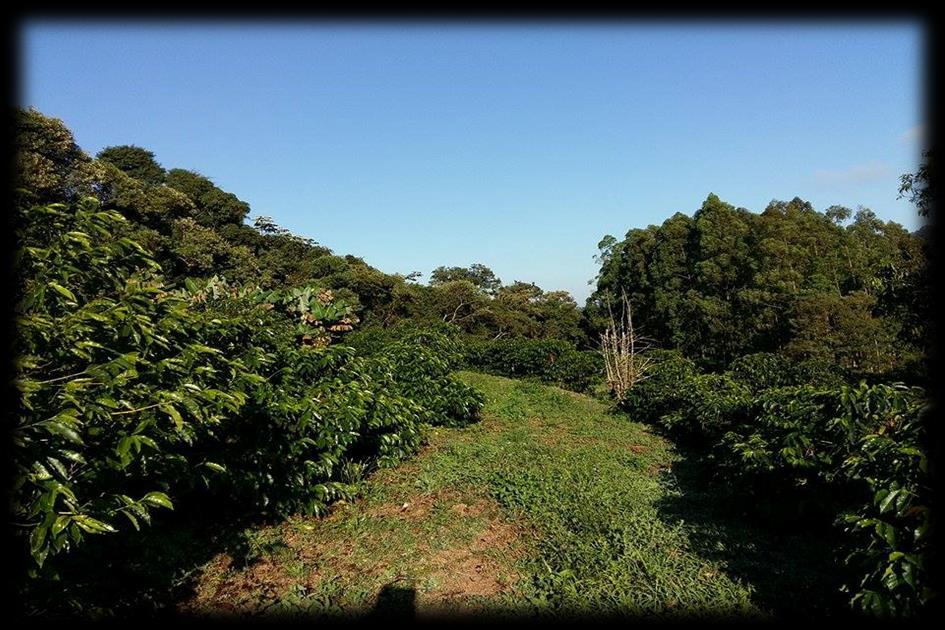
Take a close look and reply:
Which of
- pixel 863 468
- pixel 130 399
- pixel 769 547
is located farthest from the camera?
pixel 769 547

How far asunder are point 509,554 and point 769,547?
7.15 feet

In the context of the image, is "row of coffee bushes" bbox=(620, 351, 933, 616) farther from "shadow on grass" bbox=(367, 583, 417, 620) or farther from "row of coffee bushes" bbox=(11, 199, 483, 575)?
"row of coffee bushes" bbox=(11, 199, 483, 575)

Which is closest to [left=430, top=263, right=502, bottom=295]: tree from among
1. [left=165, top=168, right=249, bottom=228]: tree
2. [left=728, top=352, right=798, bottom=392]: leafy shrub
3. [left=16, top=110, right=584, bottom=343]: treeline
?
[left=16, top=110, right=584, bottom=343]: treeline

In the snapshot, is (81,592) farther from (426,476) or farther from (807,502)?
(807,502)

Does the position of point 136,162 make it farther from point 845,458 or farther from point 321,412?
point 845,458

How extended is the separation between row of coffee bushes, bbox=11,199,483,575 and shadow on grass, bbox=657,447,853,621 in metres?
3.24

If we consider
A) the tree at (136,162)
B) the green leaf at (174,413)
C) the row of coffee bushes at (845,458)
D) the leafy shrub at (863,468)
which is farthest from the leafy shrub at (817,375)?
the tree at (136,162)

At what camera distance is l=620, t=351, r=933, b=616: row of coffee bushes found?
6.83 feet

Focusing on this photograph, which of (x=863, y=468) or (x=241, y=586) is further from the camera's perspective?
(x=241, y=586)

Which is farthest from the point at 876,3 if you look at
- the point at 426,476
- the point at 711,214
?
the point at 711,214

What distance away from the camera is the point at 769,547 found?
161 inches

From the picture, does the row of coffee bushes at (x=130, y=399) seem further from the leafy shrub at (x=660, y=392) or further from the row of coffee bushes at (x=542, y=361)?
the row of coffee bushes at (x=542, y=361)

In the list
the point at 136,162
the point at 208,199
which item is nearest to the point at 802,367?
the point at 208,199

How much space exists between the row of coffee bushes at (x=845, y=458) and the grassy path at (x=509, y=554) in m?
0.53
